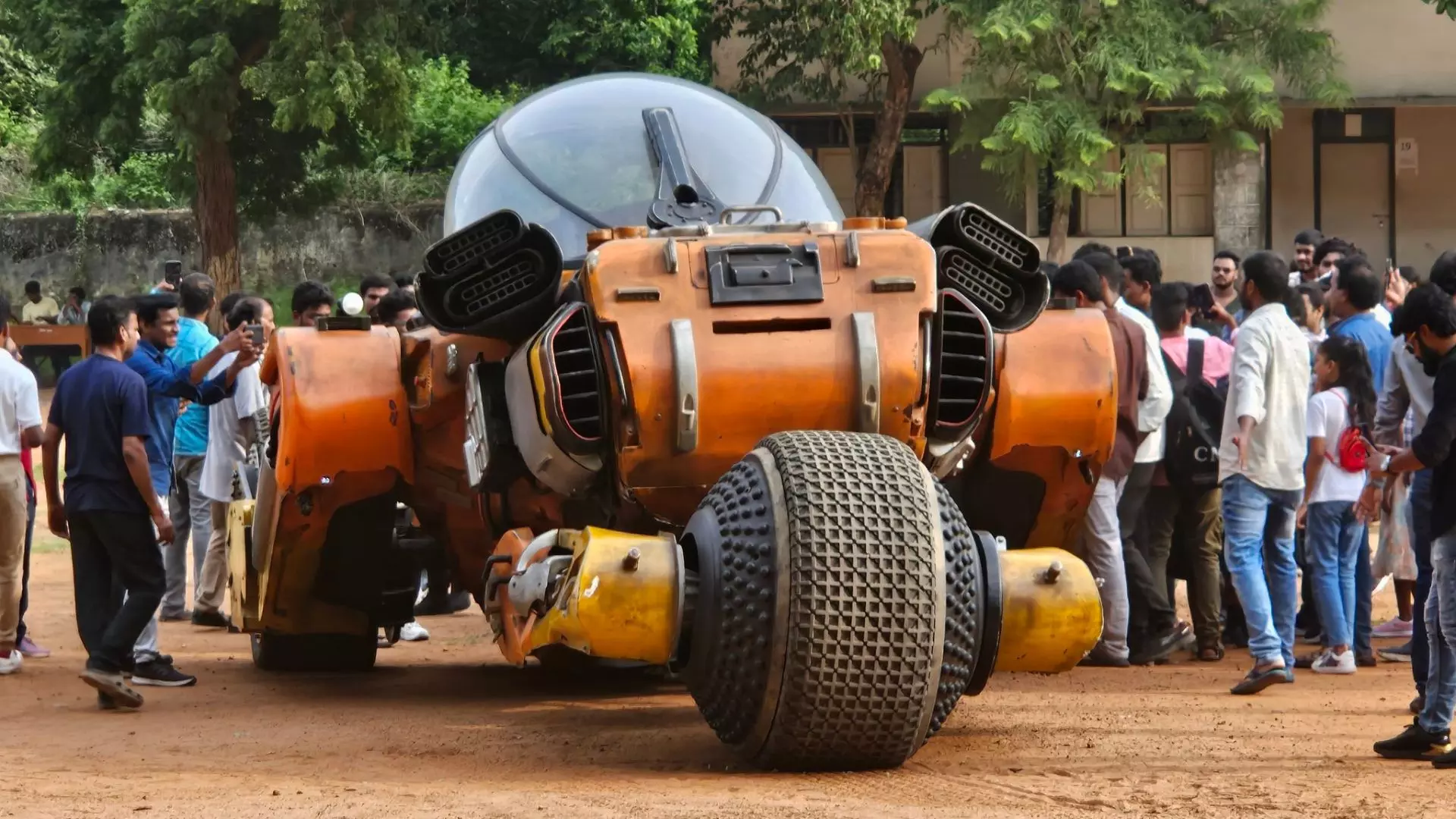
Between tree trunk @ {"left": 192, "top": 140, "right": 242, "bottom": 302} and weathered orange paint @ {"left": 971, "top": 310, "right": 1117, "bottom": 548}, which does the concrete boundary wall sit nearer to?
tree trunk @ {"left": 192, "top": 140, "right": 242, "bottom": 302}

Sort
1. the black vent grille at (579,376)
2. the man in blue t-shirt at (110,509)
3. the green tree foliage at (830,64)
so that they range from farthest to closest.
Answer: the green tree foliage at (830,64)
the man in blue t-shirt at (110,509)
the black vent grille at (579,376)

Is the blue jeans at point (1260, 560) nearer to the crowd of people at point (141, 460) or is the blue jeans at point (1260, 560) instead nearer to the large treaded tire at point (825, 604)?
the large treaded tire at point (825, 604)

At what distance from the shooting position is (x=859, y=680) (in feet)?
18.6

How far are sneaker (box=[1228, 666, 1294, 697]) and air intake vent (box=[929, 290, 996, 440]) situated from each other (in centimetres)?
246

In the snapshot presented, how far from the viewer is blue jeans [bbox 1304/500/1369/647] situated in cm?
906

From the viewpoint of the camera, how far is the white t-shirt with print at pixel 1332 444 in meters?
9.17

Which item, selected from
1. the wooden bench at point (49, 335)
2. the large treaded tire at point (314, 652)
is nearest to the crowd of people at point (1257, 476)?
the large treaded tire at point (314, 652)

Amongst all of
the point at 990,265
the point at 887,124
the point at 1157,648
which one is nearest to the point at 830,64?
the point at 887,124

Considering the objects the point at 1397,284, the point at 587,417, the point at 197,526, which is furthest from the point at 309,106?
the point at 587,417

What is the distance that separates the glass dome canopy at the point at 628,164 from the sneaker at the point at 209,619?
422 centimetres

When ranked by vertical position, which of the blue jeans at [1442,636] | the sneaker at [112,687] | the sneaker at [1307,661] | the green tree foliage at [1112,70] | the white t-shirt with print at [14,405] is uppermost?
the green tree foliage at [1112,70]

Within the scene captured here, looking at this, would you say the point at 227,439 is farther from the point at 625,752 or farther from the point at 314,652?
the point at 625,752

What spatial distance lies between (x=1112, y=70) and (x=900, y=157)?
15.4 ft

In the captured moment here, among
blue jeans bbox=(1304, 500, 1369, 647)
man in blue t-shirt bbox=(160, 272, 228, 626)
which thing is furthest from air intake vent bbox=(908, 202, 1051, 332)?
man in blue t-shirt bbox=(160, 272, 228, 626)
